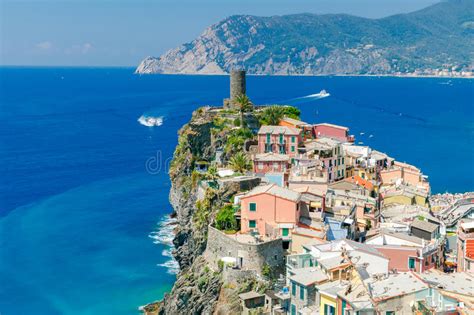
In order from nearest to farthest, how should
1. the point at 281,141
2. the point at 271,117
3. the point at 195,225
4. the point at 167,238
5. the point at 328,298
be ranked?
the point at 328,298 < the point at 195,225 < the point at 281,141 < the point at 271,117 < the point at 167,238

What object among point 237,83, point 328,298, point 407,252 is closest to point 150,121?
point 237,83

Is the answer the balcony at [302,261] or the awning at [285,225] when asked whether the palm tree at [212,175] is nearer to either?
Result: the awning at [285,225]

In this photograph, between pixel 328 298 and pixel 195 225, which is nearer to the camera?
pixel 328 298

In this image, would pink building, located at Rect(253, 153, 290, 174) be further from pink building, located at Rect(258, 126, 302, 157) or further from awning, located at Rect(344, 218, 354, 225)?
awning, located at Rect(344, 218, 354, 225)

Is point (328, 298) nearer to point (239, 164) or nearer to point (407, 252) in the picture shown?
point (407, 252)

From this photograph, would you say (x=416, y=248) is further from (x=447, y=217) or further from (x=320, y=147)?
(x=320, y=147)

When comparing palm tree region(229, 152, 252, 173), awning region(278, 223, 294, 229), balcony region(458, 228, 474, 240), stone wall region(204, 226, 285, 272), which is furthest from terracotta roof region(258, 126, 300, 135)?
balcony region(458, 228, 474, 240)

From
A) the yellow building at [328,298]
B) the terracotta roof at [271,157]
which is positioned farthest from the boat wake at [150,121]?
the yellow building at [328,298]
